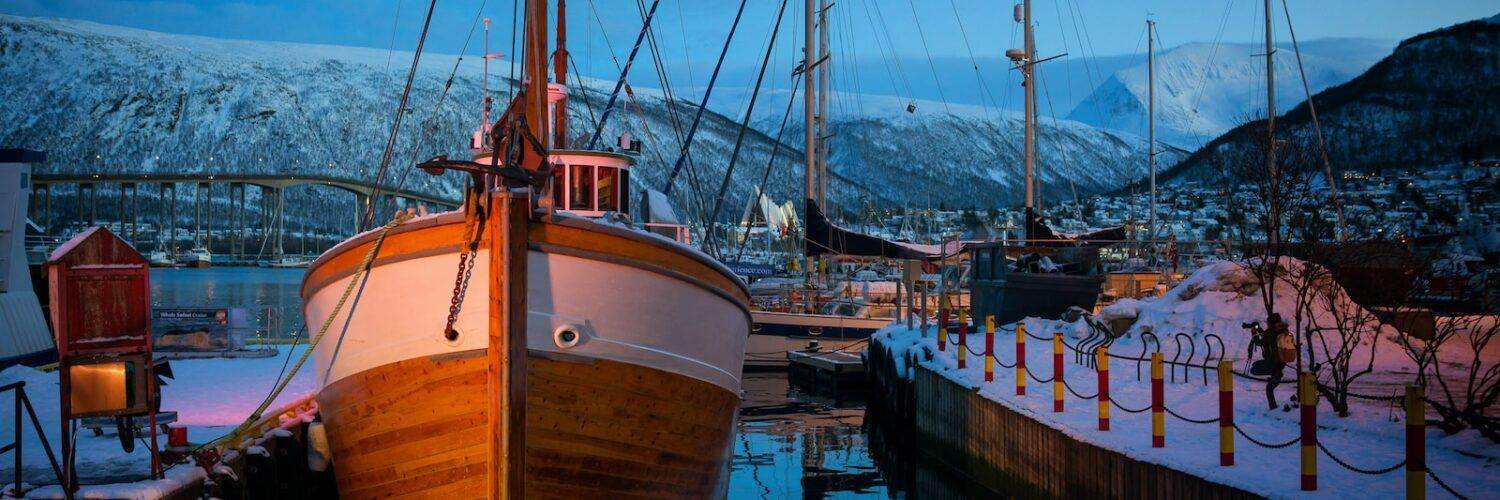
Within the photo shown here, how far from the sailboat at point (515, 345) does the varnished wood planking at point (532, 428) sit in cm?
1

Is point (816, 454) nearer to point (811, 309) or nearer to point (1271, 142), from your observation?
point (1271, 142)

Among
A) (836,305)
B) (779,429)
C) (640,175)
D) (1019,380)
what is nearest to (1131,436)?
(1019,380)

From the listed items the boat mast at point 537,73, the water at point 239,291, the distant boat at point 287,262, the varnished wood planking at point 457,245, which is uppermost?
the boat mast at point 537,73

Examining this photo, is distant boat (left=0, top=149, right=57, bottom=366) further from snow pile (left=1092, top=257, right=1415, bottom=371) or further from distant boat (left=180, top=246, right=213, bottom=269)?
distant boat (left=180, top=246, right=213, bottom=269)

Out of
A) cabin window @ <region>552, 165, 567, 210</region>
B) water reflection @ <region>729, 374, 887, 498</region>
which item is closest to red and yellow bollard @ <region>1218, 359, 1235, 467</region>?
cabin window @ <region>552, 165, 567, 210</region>

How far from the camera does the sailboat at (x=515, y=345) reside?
10.1 m

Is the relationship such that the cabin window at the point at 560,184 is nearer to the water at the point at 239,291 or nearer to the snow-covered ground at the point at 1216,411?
the snow-covered ground at the point at 1216,411

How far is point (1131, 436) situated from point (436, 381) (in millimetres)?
6098

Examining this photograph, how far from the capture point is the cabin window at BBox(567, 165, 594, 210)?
44.6ft

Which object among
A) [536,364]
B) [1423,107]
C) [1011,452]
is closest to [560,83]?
[536,364]

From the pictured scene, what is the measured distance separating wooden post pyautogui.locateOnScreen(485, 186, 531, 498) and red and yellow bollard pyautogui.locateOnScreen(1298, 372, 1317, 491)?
5685 mm

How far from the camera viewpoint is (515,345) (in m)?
10.1

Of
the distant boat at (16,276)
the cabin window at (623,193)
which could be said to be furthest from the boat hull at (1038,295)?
the distant boat at (16,276)

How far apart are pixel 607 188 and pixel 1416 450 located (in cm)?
826
